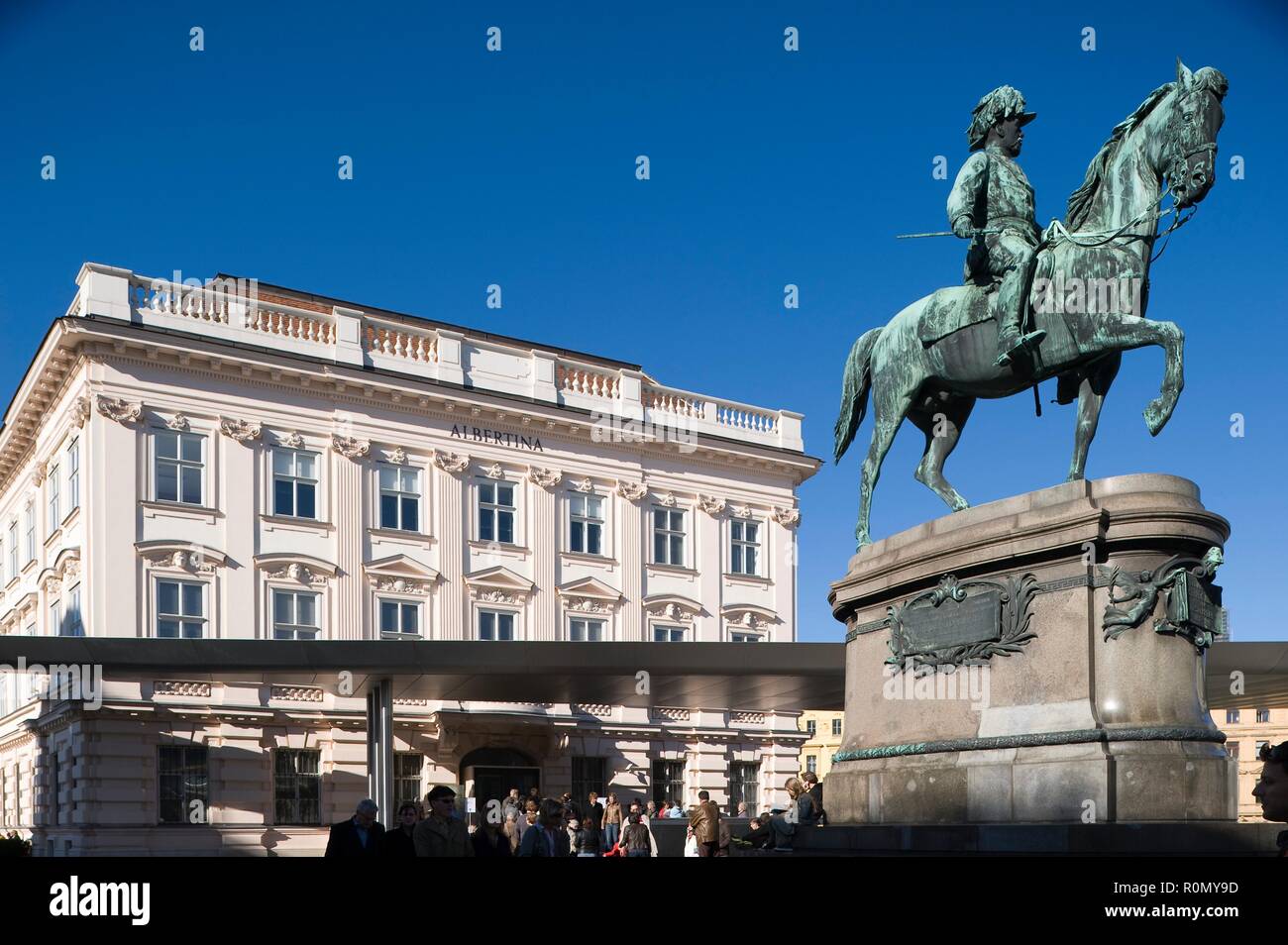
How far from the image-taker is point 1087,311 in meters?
12.0

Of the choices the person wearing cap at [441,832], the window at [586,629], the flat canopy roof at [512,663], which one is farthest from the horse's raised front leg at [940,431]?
the window at [586,629]

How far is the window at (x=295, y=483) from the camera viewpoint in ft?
128

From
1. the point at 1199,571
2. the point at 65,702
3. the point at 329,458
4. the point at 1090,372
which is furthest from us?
the point at 329,458

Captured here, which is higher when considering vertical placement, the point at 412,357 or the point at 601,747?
the point at 412,357

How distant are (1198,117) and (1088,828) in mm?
5457

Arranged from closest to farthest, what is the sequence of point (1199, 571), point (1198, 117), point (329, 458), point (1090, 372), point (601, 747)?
point (1199, 571)
point (1198, 117)
point (1090, 372)
point (329, 458)
point (601, 747)

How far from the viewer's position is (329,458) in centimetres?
3988

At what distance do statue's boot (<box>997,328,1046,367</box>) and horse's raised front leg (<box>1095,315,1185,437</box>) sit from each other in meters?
0.56

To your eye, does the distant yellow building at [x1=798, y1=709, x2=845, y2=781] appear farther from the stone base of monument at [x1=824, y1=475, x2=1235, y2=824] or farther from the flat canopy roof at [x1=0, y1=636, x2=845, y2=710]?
the stone base of monument at [x1=824, y1=475, x2=1235, y2=824]

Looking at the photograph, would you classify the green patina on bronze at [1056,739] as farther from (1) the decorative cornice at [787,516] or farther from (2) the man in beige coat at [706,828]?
(1) the decorative cornice at [787,516]

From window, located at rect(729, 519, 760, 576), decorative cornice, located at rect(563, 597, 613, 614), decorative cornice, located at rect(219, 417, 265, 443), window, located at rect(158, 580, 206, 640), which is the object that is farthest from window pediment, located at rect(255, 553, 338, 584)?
window, located at rect(729, 519, 760, 576)

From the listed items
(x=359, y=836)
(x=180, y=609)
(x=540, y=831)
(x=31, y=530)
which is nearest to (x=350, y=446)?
(x=180, y=609)
